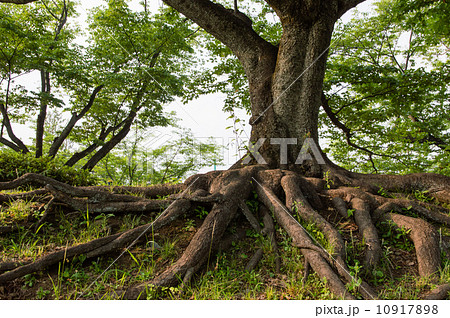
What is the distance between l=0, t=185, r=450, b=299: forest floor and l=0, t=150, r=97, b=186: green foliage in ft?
4.62

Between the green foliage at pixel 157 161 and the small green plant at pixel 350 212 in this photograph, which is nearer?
the small green plant at pixel 350 212

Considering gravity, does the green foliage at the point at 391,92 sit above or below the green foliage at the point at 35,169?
above

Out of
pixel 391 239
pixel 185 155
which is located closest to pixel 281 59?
pixel 391 239

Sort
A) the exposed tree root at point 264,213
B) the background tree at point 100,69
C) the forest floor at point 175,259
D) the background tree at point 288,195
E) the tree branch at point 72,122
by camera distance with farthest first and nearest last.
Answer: the tree branch at point 72,122 < the background tree at point 100,69 < the background tree at point 288,195 < the exposed tree root at point 264,213 < the forest floor at point 175,259

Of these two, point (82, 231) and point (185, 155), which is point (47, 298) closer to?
point (82, 231)

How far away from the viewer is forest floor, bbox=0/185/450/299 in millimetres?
2598

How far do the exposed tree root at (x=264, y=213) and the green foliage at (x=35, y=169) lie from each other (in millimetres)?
1356

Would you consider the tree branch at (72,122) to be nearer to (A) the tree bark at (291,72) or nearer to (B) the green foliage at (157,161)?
(B) the green foliage at (157,161)

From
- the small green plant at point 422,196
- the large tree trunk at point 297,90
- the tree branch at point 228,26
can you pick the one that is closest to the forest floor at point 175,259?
the small green plant at point 422,196

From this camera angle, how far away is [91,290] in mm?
2568

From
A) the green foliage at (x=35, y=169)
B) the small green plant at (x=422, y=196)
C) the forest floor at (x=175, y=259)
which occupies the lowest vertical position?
the forest floor at (x=175, y=259)

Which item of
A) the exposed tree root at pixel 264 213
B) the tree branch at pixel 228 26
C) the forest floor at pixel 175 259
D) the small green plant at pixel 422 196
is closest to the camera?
the forest floor at pixel 175 259

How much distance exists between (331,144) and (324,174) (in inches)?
292

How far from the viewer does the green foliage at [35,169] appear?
5.08 metres
